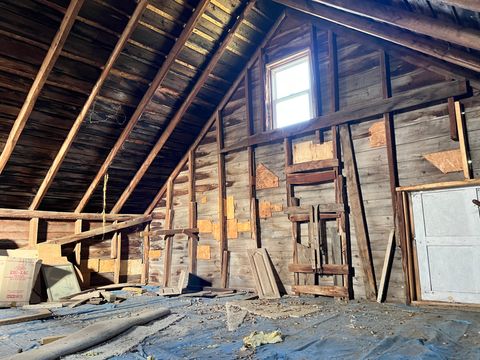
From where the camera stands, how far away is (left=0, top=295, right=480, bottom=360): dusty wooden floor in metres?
2.49

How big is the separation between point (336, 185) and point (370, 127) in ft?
2.92

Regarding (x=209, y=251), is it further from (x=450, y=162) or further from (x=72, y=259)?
(x=450, y=162)

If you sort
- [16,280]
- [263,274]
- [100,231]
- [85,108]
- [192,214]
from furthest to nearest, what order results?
[100,231], [192,214], [263,274], [85,108], [16,280]

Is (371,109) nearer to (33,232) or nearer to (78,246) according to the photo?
(78,246)

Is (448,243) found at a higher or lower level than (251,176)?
lower

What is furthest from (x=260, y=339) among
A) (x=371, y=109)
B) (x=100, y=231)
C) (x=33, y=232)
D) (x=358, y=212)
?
(x=33, y=232)

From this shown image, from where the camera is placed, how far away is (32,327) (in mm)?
3438

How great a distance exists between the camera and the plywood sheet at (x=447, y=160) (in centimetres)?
387

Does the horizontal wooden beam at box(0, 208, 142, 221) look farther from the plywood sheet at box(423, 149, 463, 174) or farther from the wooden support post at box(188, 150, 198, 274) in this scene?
the plywood sheet at box(423, 149, 463, 174)

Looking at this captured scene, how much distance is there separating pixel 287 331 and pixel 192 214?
143 inches

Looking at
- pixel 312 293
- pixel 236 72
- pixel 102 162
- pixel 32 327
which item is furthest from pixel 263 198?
pixel 32 327

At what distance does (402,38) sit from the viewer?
3869mm

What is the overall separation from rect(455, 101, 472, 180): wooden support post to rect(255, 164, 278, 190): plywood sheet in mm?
2509

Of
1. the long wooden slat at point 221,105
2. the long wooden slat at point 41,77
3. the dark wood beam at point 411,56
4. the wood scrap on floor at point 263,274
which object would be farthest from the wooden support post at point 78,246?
the dark wood beam at point 411,56
